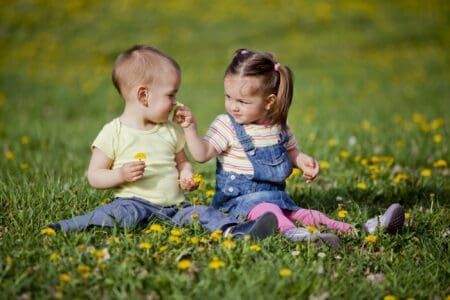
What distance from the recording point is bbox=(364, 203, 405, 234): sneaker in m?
3.96

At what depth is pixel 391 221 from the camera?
396 cm

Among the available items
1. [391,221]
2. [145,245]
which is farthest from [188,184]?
[391,221]

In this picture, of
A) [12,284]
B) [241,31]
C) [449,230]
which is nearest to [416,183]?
[449,230]

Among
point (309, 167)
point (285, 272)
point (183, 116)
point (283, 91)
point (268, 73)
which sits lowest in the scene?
point (285, 272)

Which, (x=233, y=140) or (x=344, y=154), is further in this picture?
(x=344, y=154)

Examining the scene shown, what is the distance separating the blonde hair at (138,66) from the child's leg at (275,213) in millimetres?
1072

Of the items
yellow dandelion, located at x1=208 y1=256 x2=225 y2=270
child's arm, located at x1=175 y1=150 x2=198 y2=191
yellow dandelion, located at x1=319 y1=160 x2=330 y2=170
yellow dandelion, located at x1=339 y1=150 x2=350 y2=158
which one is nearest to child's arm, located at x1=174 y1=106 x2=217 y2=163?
child's arm, located at x1=175 y1=150 x2=198 y2=191

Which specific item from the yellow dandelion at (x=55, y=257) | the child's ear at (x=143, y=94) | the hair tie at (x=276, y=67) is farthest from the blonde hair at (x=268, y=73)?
the yellow dandelion at (x=55, y=257)

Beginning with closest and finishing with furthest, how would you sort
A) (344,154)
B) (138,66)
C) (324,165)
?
1. (138,66)
2. (324,165)
3. (344,154)

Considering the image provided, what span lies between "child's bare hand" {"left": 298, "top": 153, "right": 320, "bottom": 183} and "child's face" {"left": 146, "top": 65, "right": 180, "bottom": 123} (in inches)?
40.8

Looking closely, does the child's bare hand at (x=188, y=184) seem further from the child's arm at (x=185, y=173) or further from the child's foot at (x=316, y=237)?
the child's foot at (x=316, y=237)

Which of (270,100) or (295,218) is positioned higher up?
(270,100)

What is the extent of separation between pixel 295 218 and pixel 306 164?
1.32 feet

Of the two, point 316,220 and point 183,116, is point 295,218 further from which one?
point 183,116
